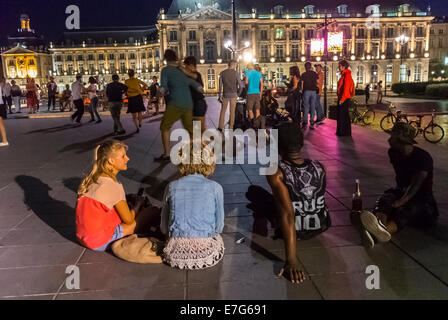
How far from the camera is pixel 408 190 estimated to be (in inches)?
152

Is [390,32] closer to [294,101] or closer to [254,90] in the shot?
[294,101]

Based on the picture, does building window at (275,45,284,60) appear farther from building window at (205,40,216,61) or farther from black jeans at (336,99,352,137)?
black jeans at (336,99,352,137)

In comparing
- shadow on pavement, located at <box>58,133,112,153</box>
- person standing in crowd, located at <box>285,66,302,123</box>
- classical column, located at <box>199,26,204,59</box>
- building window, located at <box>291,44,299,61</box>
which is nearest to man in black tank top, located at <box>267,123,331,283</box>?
shadow on pavement, located at <box>58,133,112,153</box>

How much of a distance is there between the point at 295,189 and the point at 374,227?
2.57ft

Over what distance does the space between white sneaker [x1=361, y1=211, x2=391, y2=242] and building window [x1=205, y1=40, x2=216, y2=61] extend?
76854 millimetres

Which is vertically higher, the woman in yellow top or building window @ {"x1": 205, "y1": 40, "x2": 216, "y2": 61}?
building window @ {"x1": 205, "y1": 40, "x2": 216, "y2": 61}

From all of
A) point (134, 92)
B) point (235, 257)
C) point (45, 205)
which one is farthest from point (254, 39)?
point (235, 257)

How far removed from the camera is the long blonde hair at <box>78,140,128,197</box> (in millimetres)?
3595

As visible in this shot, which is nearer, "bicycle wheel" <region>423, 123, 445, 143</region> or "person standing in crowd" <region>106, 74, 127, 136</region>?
"bicycle wheel" <region>423, 123, 445, 143</region>

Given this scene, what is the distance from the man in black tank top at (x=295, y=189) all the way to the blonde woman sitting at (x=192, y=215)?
1.70ft

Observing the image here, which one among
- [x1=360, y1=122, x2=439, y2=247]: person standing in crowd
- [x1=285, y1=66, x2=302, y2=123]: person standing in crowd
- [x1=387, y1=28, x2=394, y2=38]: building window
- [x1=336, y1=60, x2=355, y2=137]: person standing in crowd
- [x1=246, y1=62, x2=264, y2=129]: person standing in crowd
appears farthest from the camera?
[x1=387, y1=28, x2=394, y2=38]: building window

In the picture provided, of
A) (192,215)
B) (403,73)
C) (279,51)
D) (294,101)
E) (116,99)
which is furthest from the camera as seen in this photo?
(403,73)

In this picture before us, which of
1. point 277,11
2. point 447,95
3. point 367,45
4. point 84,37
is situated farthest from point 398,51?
point 84,37
